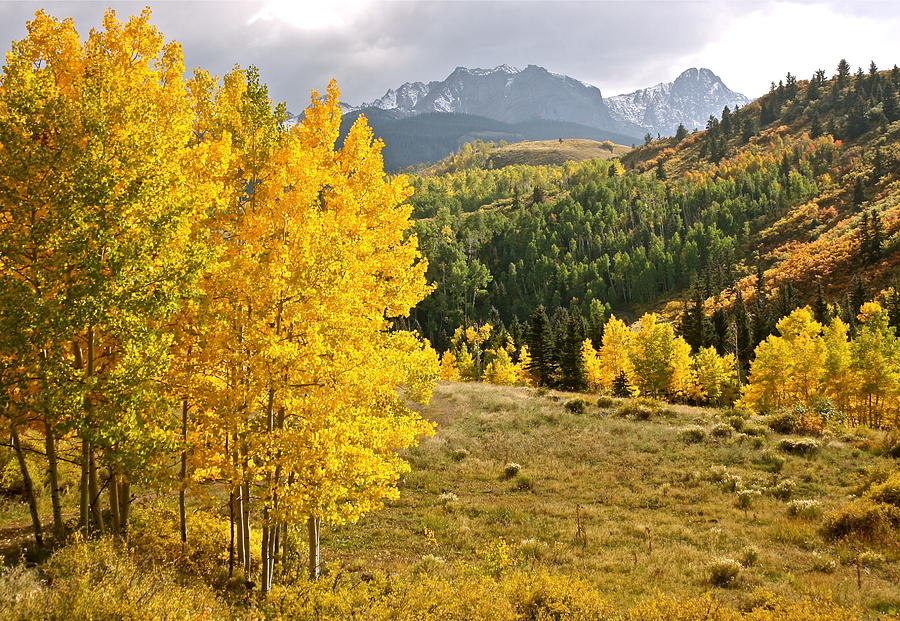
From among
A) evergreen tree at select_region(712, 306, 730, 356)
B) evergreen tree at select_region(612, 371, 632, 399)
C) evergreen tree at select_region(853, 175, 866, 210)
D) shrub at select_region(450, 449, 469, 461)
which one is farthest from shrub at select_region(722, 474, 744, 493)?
evergreen tree at select_region(853, 175, 866, 210)

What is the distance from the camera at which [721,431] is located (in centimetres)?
2783

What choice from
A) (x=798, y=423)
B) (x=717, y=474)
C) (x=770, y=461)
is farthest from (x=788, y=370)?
(x=717, y=474)

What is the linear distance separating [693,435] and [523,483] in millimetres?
10944

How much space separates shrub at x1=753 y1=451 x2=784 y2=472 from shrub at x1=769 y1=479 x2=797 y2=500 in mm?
2144

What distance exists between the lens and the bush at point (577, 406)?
3534 centimetres

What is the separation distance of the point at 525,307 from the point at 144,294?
14984 cm

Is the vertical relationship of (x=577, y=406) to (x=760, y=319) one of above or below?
below

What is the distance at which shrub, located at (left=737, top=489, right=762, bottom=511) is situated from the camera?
61.3ft

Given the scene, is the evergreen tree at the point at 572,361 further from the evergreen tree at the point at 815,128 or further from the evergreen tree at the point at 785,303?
the evergreen tree at the point at 815,128

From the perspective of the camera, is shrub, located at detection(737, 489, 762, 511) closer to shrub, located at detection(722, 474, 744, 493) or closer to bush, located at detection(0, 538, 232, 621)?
shrub, located at detection(722, 474, 744, 493)

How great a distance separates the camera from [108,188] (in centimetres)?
796

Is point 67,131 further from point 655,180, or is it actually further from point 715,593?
point 655,180

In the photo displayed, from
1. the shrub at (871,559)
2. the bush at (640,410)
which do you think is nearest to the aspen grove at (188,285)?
the shrub at (871,559)

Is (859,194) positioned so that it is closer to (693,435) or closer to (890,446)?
(890,446)
